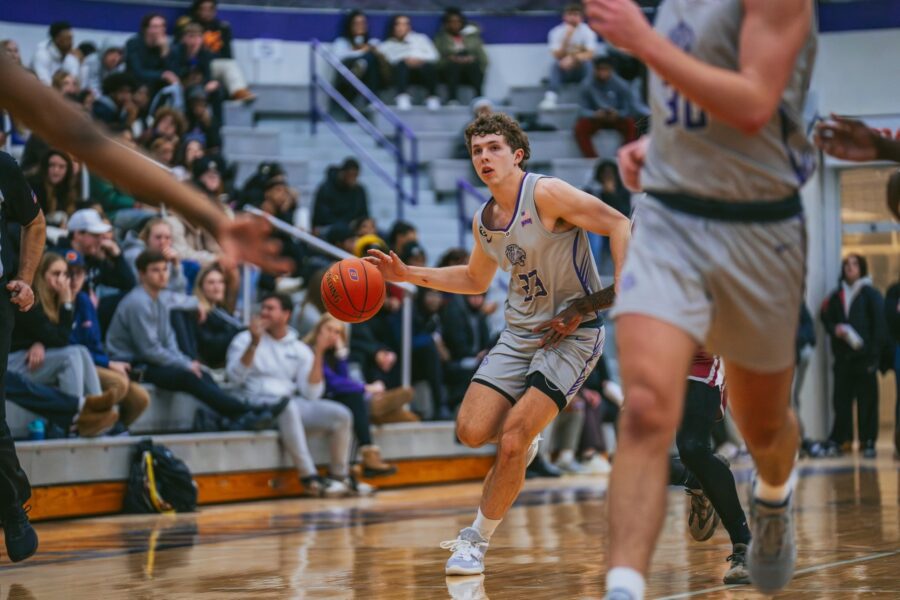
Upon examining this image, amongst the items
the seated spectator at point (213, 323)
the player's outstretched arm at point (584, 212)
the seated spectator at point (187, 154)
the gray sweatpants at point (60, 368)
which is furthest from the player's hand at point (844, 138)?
the seated spectator at point (187, 154)

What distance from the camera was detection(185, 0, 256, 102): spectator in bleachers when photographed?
15.7 meters

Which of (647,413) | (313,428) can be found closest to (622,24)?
(647,413)

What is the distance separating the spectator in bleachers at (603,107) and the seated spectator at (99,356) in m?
8.49

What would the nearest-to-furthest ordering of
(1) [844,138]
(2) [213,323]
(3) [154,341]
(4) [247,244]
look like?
1. (4) [247,244]
2. (1) [844,138]
3. (3) [154,341]
4. (2) [213,323]

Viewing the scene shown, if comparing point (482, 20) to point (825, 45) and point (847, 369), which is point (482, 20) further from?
point (847, 369)

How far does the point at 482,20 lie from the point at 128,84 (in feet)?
23.5

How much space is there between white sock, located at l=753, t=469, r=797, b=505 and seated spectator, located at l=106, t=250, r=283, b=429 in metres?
6.45

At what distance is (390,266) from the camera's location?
243 inches

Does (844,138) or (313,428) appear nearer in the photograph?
(844,138)

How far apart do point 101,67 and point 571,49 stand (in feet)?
20.2

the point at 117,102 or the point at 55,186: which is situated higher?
the point at 117,102

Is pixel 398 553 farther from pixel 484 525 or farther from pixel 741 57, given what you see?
pixel 741 57

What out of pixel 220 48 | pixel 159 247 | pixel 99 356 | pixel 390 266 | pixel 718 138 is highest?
pixel 220 48

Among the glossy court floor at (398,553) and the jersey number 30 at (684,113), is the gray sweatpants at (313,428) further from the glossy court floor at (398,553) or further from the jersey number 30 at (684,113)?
the jersey number 30 at (684,113)
